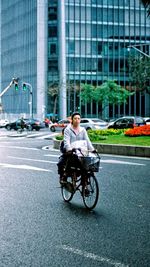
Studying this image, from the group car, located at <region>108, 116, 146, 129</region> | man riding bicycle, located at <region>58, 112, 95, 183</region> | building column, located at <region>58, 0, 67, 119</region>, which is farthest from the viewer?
building column, located at <region>58, 0, 67, 119</region>

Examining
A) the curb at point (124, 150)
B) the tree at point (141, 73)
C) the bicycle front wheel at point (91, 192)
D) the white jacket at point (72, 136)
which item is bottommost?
the curb at point (124, 150)

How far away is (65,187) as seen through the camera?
9539mm

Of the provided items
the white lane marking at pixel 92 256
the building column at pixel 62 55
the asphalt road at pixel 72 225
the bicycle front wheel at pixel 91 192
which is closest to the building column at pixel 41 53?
the building column at pixel 62 55

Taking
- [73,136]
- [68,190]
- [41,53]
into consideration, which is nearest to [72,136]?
[73,136]

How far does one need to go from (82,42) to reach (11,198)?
93425 mm

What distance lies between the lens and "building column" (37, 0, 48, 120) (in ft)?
337

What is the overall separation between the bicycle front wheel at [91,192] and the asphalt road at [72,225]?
148mm

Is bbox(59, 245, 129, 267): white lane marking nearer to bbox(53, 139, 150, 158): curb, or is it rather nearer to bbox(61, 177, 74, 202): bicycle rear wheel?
bbox(61, 177, 74, 202): bicycle rear wheel

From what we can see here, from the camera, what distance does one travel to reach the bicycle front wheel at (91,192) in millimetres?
8633

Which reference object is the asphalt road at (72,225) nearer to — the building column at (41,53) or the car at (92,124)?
the car at (92,124)

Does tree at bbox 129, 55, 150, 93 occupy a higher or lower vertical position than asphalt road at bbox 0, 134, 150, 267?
higher

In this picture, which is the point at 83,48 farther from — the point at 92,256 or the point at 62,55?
the point at 92,256

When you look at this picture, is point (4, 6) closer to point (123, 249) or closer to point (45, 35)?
point (45, 35)

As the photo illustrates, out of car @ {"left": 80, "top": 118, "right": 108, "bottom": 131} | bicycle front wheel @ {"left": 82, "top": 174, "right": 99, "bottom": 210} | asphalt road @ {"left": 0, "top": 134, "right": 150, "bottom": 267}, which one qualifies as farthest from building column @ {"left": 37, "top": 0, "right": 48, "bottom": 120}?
bicycle front wheel @ {"left": 82, "top": 174, "right": 99, "bottom": 210}
